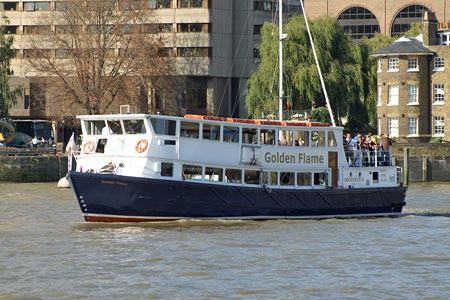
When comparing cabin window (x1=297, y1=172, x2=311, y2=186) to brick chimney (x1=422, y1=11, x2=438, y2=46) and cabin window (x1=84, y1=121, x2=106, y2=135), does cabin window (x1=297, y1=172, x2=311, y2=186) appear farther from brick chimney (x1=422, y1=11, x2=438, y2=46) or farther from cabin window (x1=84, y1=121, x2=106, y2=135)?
brick chimney (x1=422, y1=11, x2=438, y2=46)

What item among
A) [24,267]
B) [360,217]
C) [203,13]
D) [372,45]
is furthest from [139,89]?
[24,267]

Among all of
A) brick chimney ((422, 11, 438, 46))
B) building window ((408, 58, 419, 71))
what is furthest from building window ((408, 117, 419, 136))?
brick chimney ((422, 11, 438, 46))

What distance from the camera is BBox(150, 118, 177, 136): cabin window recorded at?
33531 millimetres

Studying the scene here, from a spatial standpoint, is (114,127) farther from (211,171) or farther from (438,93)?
(438,93)

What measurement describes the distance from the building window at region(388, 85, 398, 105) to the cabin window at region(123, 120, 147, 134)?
43.0 meters

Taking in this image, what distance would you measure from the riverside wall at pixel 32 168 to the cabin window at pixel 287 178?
3180cm

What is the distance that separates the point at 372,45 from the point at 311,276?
59702 millimetres

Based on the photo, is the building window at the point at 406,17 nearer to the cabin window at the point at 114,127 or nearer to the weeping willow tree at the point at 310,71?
the weeping willow tree at the point at 310,71

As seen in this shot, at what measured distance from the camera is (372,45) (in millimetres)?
81250

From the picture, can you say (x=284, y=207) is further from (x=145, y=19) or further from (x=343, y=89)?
(x=145, y=19)

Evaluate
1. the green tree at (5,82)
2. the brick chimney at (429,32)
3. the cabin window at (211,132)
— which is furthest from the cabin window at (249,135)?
the green tree at (5,82)

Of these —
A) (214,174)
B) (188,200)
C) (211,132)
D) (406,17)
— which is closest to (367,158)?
(214,174)

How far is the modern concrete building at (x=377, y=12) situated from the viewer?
112125 millimetres

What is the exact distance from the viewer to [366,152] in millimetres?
40125
